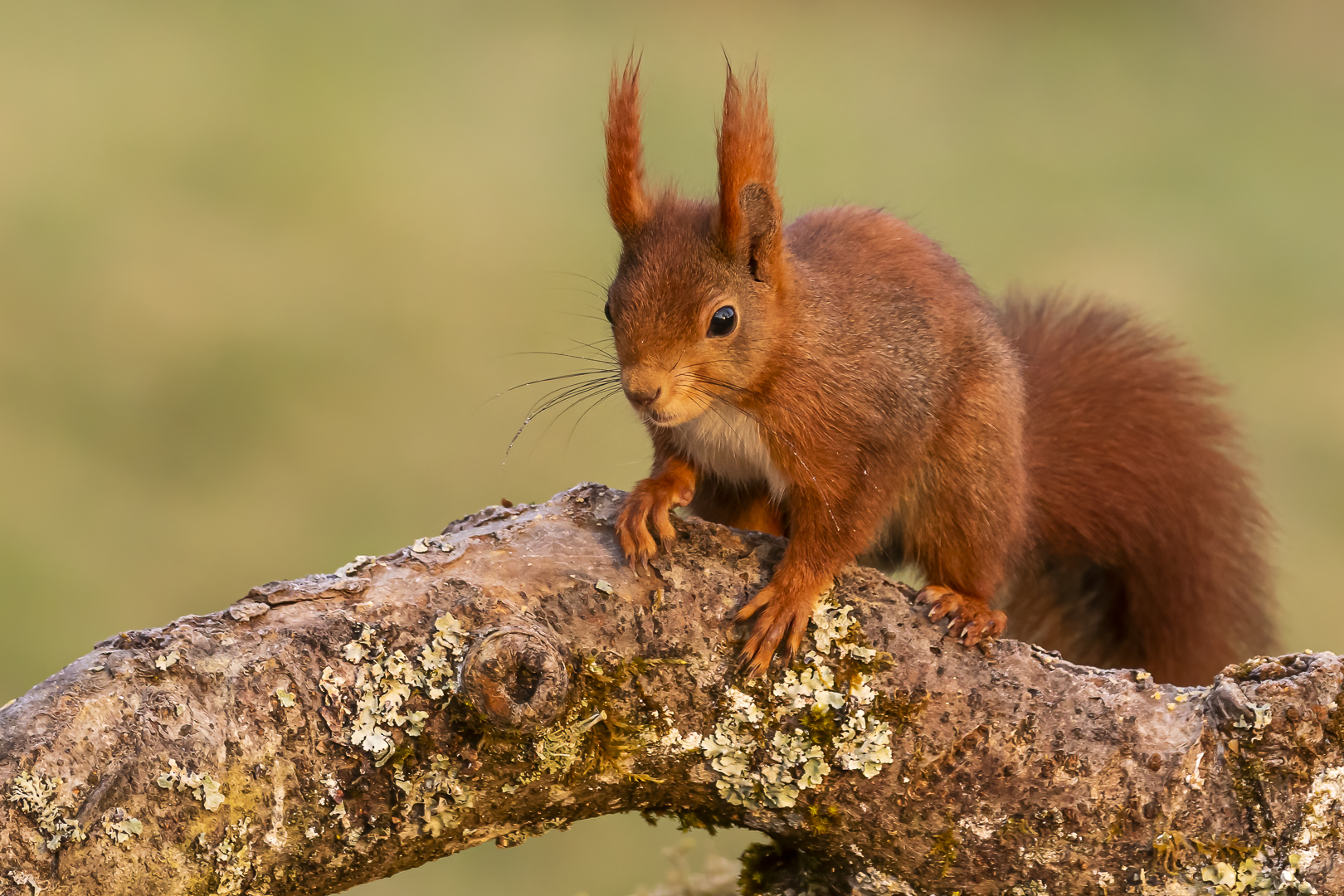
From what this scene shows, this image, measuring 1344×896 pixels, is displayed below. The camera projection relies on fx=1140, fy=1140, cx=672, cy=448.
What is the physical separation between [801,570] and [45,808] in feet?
2.30

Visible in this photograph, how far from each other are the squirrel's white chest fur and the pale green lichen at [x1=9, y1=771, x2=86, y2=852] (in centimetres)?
73

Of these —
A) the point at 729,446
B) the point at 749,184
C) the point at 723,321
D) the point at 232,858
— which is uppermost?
the point at 749,184

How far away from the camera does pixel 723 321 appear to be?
1.24 metres

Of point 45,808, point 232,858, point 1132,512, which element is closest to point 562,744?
point 232,858

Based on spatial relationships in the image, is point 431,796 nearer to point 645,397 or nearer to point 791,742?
point 791,742

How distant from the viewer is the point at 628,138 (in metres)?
1.28

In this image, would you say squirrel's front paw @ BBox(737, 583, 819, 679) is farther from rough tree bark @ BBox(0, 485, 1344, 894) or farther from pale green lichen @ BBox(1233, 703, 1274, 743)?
pale green lichen @ BBox(1233, 703, 1274, 743)

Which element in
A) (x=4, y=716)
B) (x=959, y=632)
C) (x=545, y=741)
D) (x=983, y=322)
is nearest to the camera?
(x=4, y=716)

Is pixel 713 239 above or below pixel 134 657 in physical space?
above

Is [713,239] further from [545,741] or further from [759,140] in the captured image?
[545,741]

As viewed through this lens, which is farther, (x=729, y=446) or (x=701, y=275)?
(x=729, y=446)

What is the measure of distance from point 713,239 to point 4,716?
811mm

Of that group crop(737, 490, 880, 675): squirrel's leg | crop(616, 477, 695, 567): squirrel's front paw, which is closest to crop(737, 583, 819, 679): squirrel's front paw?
crop(737, 490, 880, 675): squirrel's leg

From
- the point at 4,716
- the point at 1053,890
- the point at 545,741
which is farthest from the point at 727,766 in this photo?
the point at 4,716
